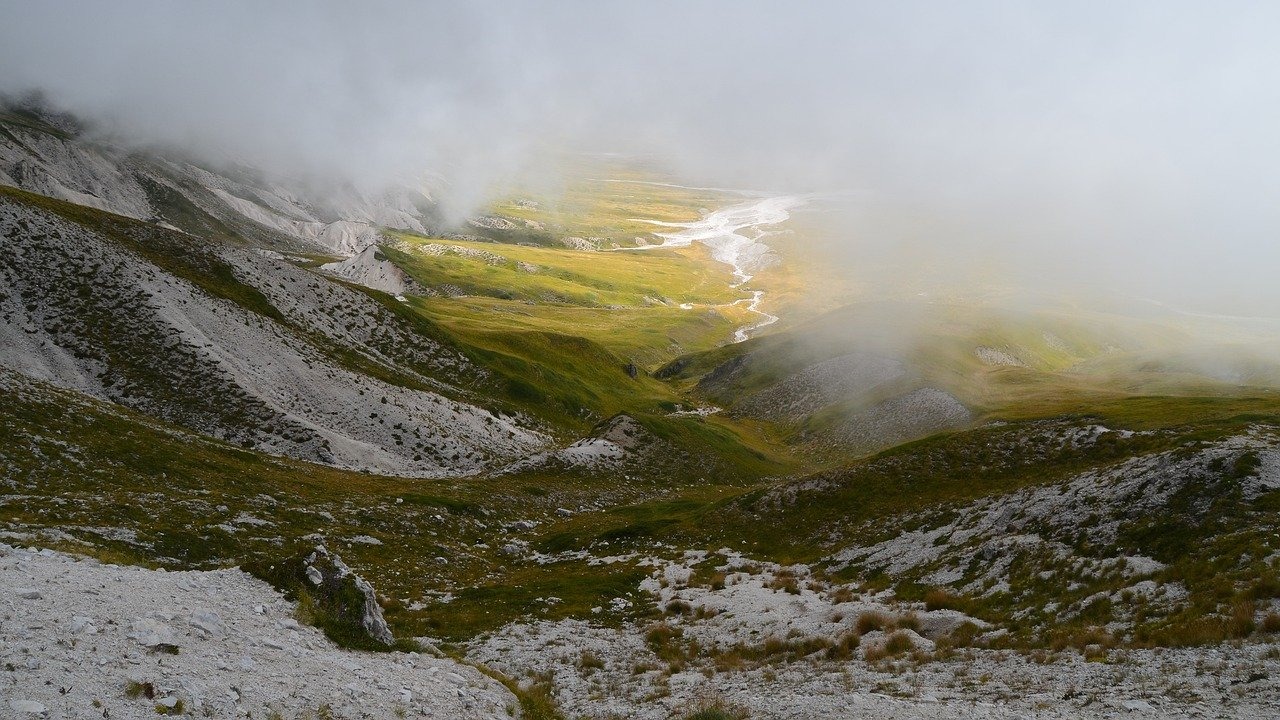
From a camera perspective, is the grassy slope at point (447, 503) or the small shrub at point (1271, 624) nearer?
the small shrub at point (1271, 624)

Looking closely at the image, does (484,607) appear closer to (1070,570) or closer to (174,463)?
(174,463)

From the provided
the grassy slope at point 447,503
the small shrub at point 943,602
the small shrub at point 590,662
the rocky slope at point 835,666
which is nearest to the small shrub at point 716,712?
the rocky slope at point 835,666

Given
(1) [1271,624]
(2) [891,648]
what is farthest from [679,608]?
(1) [1271,624]

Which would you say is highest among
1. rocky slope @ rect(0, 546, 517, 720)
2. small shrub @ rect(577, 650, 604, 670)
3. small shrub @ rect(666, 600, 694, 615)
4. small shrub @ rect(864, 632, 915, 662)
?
rocky slope @ rect(0, 546, 517, 720)

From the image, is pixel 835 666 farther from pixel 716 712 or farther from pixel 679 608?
pixel 679 608

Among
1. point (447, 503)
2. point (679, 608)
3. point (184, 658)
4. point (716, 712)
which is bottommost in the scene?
point (447, 503)

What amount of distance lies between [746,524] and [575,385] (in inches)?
2601

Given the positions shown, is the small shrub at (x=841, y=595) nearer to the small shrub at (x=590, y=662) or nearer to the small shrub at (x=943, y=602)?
the small shrub at (x=943, y=602)

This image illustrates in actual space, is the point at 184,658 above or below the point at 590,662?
above

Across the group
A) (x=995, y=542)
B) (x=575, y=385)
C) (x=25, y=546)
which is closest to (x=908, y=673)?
(x=995, y=542)

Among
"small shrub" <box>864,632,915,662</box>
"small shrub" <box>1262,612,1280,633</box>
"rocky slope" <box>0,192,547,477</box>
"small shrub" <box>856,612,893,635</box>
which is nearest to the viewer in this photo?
"small shrub" <box>1262,612,1280,633</box>

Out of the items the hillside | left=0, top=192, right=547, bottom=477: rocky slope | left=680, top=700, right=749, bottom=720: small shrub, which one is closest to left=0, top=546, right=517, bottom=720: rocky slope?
the hillside

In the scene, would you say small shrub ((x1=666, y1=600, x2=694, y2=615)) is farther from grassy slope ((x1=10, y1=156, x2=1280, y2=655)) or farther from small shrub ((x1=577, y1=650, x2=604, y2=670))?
small shrub ((x1=577, y1=650, x2=604, y2=670))

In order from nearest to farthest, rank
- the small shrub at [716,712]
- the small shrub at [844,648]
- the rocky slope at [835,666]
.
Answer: the rocky slope at [835,666], the small shrub at [716,712], the small shrub at [844,648]
